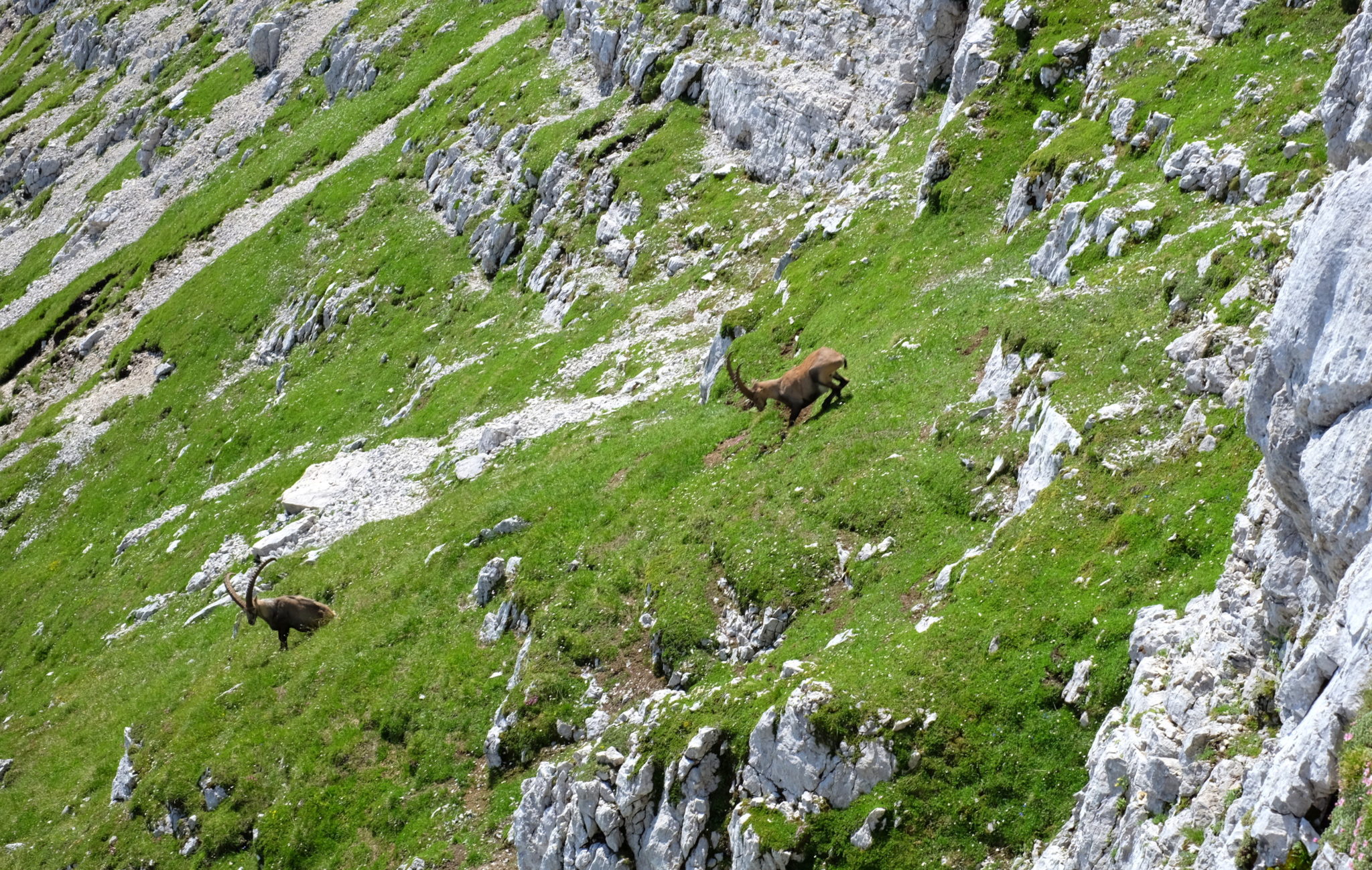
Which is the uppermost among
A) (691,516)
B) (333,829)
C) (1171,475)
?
(1171,475)

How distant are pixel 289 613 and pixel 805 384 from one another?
1889 centimetres

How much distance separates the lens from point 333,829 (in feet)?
88.4

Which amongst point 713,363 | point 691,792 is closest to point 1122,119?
point 713,363

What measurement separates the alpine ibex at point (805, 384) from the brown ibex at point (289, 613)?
16.2 metres

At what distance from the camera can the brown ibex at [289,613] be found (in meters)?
34.3

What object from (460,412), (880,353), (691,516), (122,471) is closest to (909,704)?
(691,516)

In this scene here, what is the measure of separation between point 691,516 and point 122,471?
45.4m

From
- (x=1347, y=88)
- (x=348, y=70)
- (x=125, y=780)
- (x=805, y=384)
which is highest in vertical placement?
(x=348, y=70)

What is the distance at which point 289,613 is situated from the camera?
34.5m

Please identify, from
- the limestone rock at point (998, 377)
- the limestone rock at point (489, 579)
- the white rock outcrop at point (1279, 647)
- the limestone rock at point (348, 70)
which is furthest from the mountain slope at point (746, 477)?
the limestone rock at point (348, 70)

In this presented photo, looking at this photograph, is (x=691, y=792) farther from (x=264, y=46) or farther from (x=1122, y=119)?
(x=264, y=46)

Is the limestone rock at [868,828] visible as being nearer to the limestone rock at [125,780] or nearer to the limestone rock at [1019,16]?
the limestone rock at [125,780]

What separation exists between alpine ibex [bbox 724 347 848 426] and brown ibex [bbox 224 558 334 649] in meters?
16.2

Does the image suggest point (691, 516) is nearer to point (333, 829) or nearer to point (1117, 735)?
point (333, 829)
